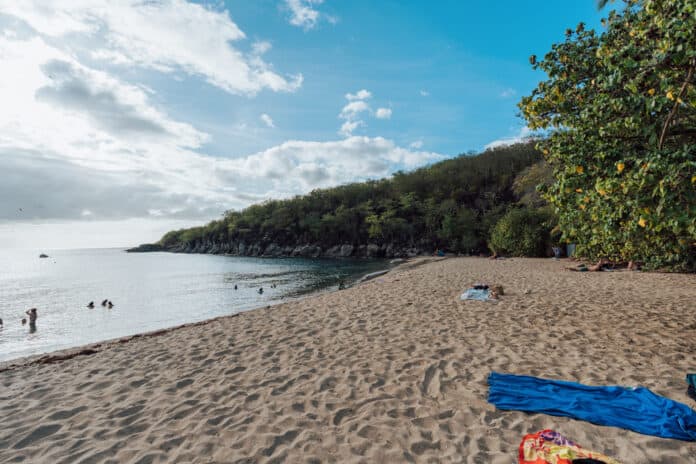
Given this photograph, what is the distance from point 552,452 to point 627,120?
382 centimetres

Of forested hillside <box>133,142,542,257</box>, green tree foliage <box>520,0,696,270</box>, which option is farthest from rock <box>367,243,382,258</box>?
green tree foliage <box>520,0,696,270</box>

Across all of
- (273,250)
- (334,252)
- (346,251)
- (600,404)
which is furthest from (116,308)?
(273,250)

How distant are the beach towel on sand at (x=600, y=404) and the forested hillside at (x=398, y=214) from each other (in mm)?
36068

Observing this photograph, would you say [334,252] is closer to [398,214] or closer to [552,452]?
[398,214]

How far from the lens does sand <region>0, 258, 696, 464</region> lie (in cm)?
324

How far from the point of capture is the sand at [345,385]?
3.24m

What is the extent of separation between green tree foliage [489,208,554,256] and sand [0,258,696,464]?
2097 centimetres

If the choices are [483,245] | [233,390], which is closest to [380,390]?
[233,390]

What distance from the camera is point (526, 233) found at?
28.4m

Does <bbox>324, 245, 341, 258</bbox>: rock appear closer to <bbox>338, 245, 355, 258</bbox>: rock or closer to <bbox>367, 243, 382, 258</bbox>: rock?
<bbox>338, 245, 355, 258</bbox>: rock

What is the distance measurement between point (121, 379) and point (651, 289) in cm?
1435

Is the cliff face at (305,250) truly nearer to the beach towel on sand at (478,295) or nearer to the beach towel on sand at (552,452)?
the beach towel on sand at (478,295)

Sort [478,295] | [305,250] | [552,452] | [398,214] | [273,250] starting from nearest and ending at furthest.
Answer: [552,452] → [478,295] → [398,214] → [305,250] → [273,250]

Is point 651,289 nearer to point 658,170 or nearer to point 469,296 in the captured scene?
point 469,296
